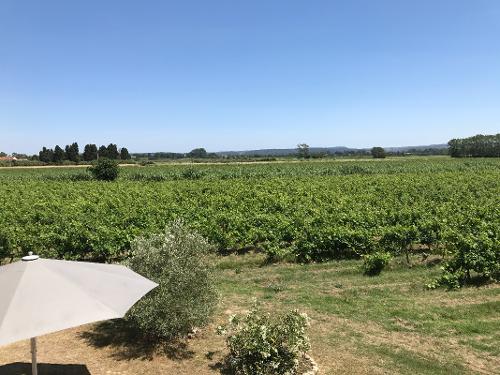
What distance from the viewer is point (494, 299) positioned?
32.5 feet

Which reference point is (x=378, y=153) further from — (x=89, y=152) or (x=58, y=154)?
(x=58, y=154)

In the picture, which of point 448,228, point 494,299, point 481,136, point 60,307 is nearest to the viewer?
point 60,307

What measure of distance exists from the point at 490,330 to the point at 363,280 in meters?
3.62

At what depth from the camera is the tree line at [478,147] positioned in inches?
5423

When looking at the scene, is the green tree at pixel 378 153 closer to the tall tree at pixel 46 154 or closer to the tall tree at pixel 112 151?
the tall tree at pixel 112 151

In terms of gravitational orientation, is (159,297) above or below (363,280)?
above

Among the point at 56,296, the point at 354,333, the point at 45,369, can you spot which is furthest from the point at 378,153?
the point at 56,296

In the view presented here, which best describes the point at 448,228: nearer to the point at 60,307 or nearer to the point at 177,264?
the point at 177,264

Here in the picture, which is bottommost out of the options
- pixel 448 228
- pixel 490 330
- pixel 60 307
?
pixel 490 330

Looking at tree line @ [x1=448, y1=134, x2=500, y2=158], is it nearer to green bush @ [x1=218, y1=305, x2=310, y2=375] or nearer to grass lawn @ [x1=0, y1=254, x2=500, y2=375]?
grass lawn @ [x1=0, y1=254, x2=500, y2=375]

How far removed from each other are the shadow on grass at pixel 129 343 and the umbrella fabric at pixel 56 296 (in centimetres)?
240

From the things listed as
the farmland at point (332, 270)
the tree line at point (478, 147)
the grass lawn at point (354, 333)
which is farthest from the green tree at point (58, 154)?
the tree line at point (478, 147)

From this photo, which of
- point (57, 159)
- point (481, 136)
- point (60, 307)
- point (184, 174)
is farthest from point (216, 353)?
point (481, 136)

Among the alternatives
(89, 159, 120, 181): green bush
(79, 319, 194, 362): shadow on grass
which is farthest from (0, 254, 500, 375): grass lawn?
(89, 159, 120, 181): green bush
